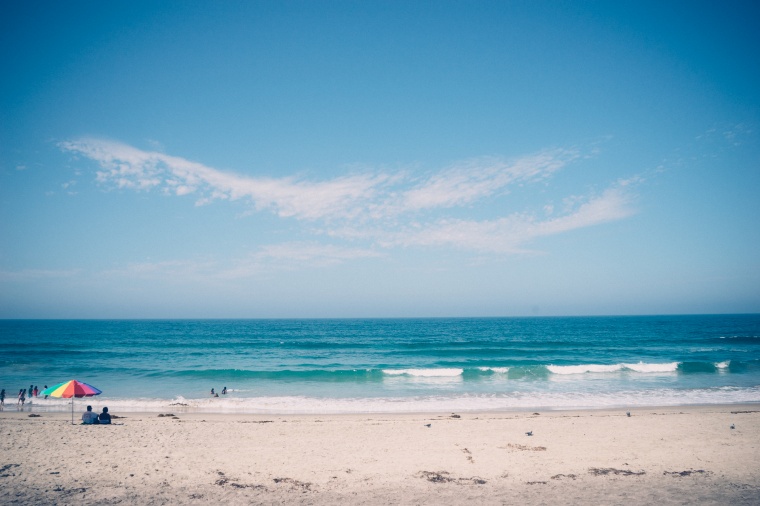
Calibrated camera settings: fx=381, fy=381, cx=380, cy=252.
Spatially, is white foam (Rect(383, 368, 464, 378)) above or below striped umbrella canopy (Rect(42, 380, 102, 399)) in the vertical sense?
below

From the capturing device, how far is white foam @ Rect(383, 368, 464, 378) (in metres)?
26.9

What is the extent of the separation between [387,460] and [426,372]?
18069 millimetres

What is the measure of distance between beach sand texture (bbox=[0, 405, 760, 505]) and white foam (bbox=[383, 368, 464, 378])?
12761 millimetres

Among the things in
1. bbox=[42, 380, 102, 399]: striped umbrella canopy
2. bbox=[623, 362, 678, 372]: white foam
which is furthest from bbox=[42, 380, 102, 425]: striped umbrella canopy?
bbox=[623, 362, 678, 372]: white foam

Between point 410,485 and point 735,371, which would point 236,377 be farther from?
point 735,371

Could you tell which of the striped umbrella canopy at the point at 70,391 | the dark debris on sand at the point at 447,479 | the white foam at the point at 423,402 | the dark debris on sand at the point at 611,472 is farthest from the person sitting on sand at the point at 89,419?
the dark debris on sand at the point at 611,472

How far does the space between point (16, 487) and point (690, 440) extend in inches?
672

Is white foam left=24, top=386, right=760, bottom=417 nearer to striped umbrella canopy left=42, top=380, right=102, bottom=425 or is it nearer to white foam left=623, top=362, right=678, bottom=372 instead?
striped umbrella canopy left=42, top=380, right=102, bottom=425

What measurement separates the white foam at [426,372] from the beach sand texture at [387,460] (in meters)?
12.8

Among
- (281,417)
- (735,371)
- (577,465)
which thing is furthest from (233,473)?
(735,371)

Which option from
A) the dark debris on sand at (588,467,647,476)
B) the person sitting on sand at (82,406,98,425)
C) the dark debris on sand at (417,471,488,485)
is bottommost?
the person sitting on sand at (82,406,98,425)

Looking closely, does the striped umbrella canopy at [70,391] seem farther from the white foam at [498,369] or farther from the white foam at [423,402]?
the white foam at [498,369]

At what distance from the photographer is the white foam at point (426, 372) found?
1059 inches

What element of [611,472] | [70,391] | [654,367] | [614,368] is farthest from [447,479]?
[654,367]
